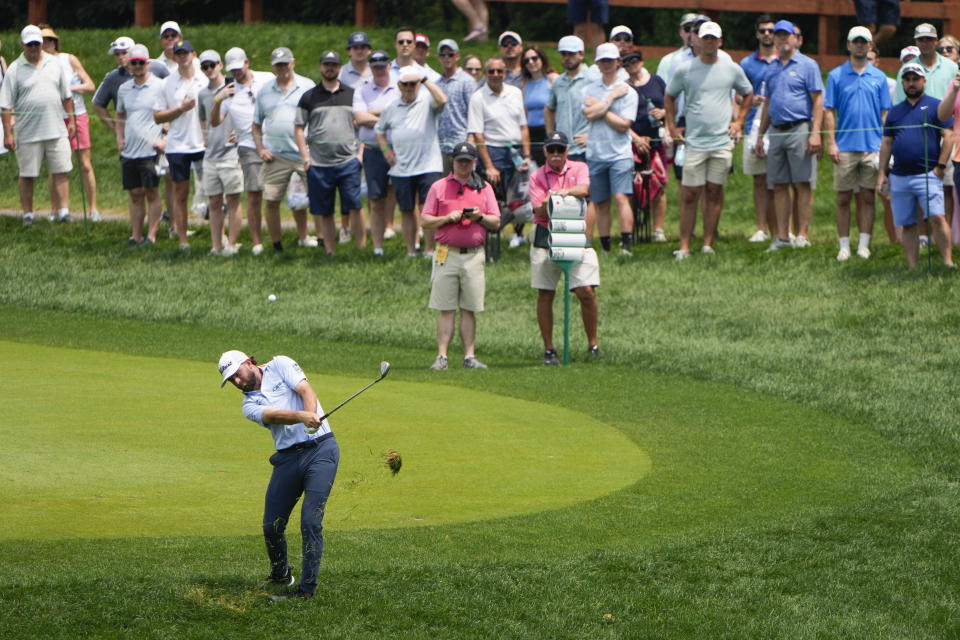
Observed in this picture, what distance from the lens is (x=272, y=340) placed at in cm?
1520

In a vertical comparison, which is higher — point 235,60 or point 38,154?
point 235,60

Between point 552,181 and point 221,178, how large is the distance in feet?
19.7

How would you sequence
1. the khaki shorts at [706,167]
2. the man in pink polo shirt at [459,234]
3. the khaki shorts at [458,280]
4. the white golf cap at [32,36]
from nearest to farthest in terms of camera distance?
the man in pink polo shirt at [459,234]
the khaki shorts at [458,280]
the khaki shorts at [706,167]
the white golf cap at [32,36]

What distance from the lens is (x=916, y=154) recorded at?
15.4m

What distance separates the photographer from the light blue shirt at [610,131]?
1728cm

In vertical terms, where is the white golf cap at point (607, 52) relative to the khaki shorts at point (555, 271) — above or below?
above

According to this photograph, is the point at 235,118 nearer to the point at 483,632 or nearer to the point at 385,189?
the point at 385,189

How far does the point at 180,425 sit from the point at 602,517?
3719 millimetres

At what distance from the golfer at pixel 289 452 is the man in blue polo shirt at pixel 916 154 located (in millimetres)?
10139

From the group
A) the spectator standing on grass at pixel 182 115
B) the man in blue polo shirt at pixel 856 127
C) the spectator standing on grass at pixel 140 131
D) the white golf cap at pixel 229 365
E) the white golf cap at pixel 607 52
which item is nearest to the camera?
the white golf cap at pixel 229 365

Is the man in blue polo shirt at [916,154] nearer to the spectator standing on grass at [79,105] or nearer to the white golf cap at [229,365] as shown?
the white golf cap at [229,365]

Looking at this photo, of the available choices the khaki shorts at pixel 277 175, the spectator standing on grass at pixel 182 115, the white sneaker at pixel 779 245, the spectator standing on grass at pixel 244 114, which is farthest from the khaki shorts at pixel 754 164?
the spectator standing on grass at pixel 182 115

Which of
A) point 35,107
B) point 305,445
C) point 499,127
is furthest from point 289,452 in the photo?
point 35,107

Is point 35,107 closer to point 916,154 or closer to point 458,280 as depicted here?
point 458,280
